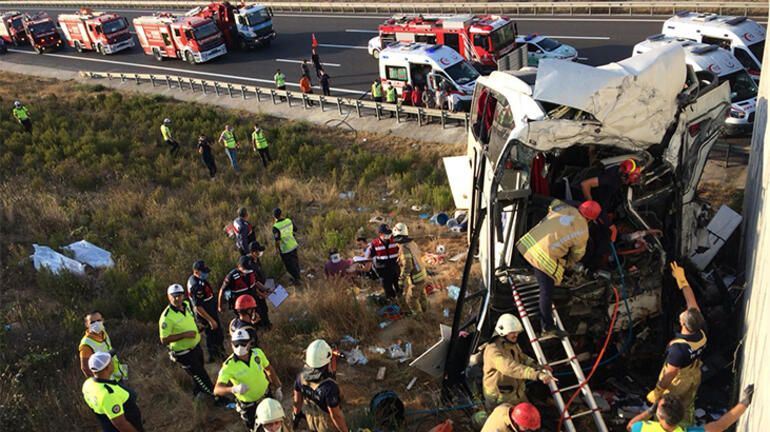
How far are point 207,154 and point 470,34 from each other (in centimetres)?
992

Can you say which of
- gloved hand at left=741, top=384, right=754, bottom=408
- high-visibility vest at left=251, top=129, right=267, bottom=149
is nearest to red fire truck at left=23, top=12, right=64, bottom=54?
high-visibility vest at left=251, top=129, right=267, bottom=149

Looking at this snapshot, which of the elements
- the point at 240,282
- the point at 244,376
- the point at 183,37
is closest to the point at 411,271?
the point at 240,282

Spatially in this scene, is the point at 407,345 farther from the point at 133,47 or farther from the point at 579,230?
the point at 133,47

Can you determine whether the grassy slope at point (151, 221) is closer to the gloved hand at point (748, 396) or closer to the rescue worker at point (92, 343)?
the rescue worker at point (92, 343)

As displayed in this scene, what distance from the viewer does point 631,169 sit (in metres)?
6.50

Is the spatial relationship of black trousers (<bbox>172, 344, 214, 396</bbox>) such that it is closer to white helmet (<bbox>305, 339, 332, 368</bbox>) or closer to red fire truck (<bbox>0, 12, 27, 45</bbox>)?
white helmet (<bbox>305, 339, 332, 368</bbox>)

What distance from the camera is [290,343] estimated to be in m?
8.72

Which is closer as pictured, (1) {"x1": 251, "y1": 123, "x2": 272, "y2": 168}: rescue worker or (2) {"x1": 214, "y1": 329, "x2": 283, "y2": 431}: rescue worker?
(2) {"x1": 214, "y1": 329, "x2": 283, "y2": 431}: rescue worker

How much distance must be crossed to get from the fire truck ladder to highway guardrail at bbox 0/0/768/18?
20.8 m

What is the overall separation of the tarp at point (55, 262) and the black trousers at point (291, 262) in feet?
12.6

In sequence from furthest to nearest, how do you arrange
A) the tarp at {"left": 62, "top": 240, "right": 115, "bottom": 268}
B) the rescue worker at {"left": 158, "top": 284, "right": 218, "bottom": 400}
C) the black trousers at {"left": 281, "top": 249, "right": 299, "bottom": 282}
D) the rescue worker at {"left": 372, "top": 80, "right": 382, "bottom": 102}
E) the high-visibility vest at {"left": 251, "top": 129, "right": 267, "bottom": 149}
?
the rescue worker at {"left": 372, "top": 80, "right": 382, "bottom": 102}, the high-visibility vest at {"left": 251, "top": 129, "right": 267, "bottom": 149}, the tarp at {"left": 62, "top": 240, "right": 115, "bottom": 268}, the black trousers at {"left": 281, "top": 249, "right": 299, "bottom": 282}, the rescue worker at {"left": 158, "top": 284, "right": 218, "bottom": 400}

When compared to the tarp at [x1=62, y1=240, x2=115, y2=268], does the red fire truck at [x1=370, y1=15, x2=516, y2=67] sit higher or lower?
higher

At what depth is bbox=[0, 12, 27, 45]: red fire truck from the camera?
3603cm

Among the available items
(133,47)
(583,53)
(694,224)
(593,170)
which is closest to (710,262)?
(694,224)
